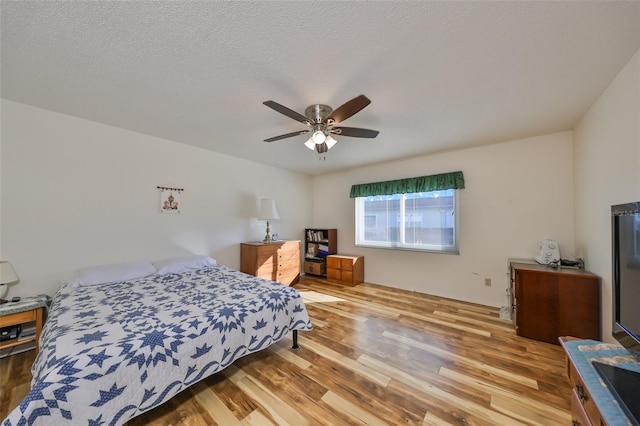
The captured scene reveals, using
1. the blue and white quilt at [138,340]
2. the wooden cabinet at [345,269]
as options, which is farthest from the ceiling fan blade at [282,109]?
the wooden cabinet at [345,269]

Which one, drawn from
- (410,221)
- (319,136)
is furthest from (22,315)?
(410,221)

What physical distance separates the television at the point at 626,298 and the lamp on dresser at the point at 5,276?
13.1 feet

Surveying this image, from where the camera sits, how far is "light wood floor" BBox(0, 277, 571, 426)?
1.47m

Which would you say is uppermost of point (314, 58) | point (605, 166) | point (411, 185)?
point (314, 58)

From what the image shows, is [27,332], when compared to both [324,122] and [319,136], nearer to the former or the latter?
[319,136]

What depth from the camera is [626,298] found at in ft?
4.00

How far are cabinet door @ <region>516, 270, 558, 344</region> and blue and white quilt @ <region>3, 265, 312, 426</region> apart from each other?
2286 mm

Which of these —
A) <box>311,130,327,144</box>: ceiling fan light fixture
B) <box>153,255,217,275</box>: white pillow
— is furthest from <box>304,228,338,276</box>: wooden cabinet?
<box>311,130,327,144</box>: ceiling fan light fixture

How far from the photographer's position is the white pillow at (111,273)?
230cm

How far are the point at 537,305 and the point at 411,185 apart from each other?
7.25 ft

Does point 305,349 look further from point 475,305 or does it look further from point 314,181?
point 314,181

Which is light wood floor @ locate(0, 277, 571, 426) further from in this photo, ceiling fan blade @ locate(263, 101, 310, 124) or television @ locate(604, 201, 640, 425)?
ceiling fan blade @ locate(263, 101, 310, 124)

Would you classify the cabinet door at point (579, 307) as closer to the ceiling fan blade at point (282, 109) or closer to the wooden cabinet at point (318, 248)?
the ceiling fan blade at point (282, 109)

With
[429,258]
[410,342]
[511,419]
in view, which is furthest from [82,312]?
[429,258]
